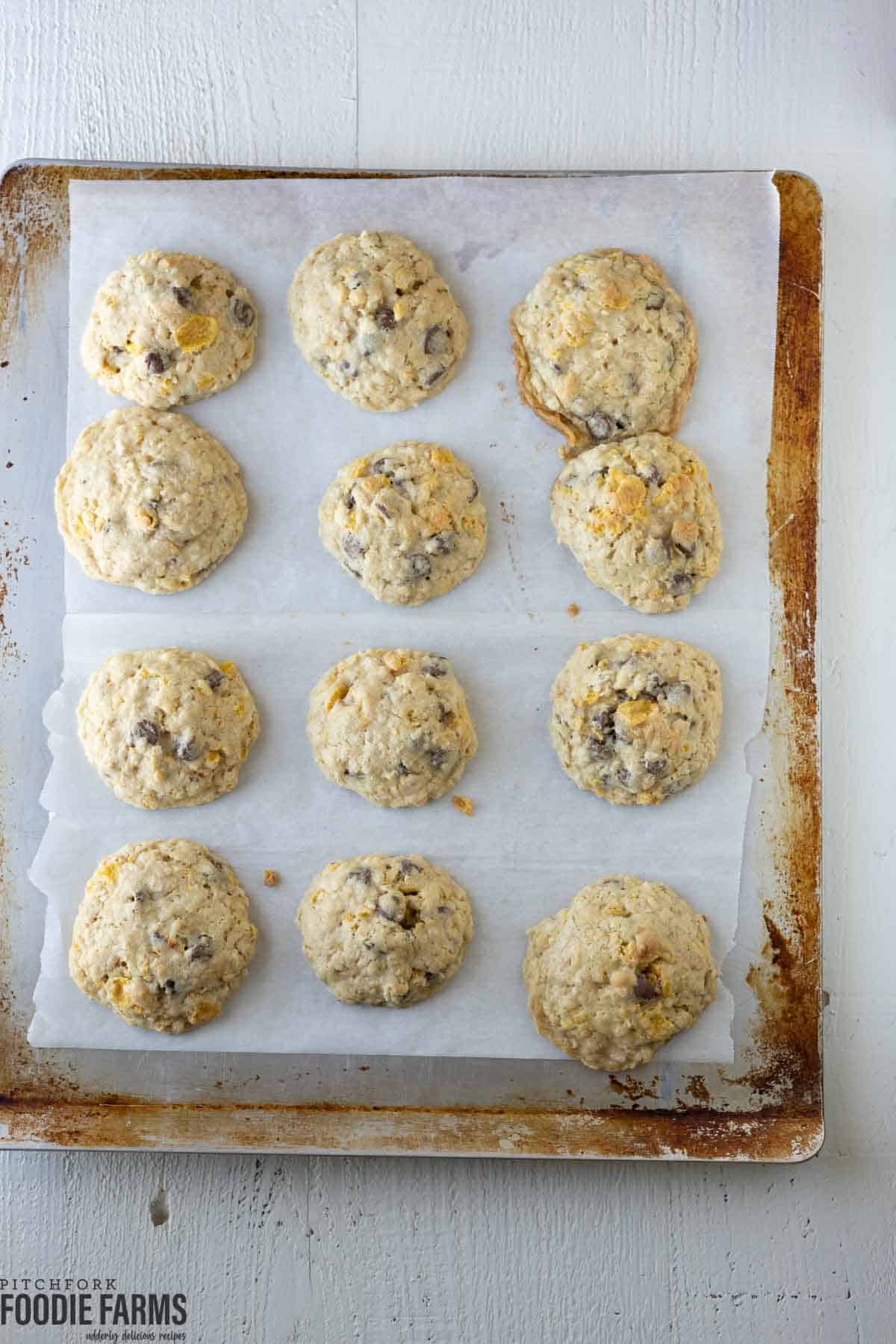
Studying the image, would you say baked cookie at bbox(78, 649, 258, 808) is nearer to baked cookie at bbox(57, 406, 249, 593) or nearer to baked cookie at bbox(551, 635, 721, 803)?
baked cookie at bbox(57, 406, 249, 593)

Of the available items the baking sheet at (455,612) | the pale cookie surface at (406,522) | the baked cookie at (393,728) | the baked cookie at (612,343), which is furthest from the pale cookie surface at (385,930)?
the baked cookie at (612,343)

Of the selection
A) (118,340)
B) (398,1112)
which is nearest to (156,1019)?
(398,1112)

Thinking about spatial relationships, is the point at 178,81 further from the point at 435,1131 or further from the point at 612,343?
the point at 435,1131

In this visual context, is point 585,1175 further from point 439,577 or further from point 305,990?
point 439,577

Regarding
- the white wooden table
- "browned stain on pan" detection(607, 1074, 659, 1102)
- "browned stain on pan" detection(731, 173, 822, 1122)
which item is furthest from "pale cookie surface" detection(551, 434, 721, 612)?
"browned stain on pan" detection(607, 1074, 659, 1102)

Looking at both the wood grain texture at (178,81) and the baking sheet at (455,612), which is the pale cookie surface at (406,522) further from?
the wood grain texture at (178,81)

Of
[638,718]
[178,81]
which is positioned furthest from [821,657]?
[178,81]

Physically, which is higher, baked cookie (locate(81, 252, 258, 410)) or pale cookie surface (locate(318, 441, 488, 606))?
baked cookie (locate(81, 252, 258, 410))
